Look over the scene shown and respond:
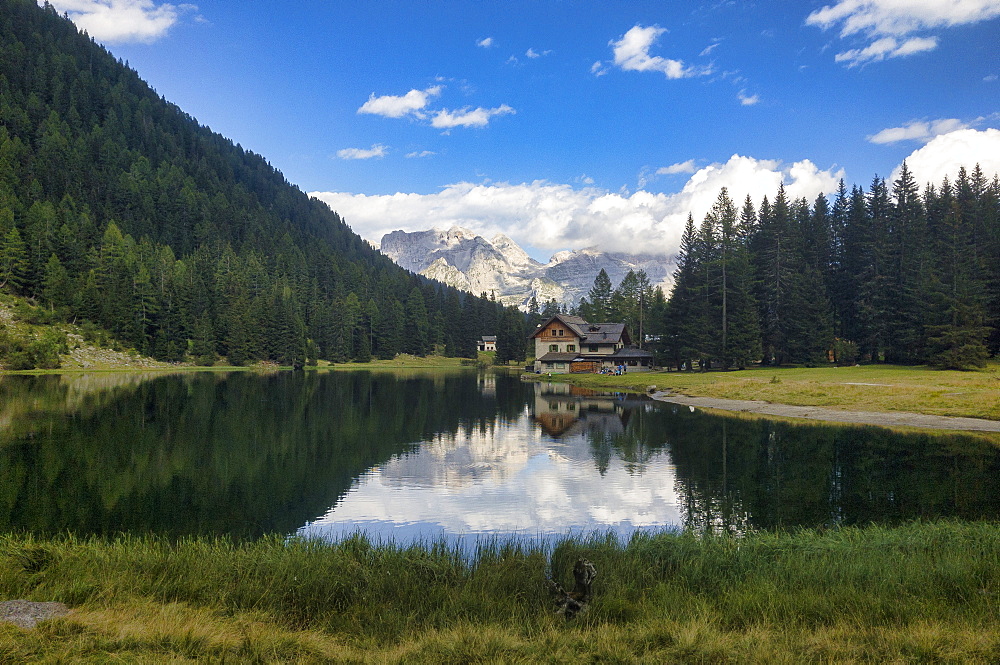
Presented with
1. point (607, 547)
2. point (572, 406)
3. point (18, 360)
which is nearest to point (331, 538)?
point (607, 547)

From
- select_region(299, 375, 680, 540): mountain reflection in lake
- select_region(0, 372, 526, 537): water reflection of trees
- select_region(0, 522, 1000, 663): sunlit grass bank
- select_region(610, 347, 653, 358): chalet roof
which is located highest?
select_region(610, 347, 653, 358): chalet roof

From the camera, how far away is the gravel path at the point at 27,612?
7.61 m

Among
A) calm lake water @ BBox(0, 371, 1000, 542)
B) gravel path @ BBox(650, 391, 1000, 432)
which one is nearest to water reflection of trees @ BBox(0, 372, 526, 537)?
calm lake water @ BBox(0, 371, 1000, 542)

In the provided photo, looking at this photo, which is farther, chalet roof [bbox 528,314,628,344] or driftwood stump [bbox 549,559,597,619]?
chalet roof [bbox 528,314,628,344]

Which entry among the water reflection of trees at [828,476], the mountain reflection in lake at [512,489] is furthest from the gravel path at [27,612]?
the water reflection of trees at [828,476]

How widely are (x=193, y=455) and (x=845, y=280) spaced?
98.0 metres

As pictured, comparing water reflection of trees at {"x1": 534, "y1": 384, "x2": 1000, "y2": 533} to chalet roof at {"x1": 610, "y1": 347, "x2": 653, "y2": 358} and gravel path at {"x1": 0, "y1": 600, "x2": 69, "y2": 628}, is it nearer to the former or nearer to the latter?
gravel path at {"x1": 0, "y1": 600, "x2": 69, "y2": 628}

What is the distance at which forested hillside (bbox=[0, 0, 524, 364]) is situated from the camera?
11071 cm

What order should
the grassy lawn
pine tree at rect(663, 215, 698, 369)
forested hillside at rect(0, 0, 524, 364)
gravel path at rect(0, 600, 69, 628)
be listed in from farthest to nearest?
1. forested hillside at rect(0, 0, 524, 364)
2. pine tree at rect(663, 215, 698, 369)
3. the grassy lawn
4. gravel path at rect(0, 600, 69, 628)

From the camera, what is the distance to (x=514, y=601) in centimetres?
989

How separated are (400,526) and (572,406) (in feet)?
129

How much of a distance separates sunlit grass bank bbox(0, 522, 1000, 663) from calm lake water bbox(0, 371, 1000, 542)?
15.3 ft

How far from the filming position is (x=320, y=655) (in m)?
7.52

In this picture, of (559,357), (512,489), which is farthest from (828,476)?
(559,357)
